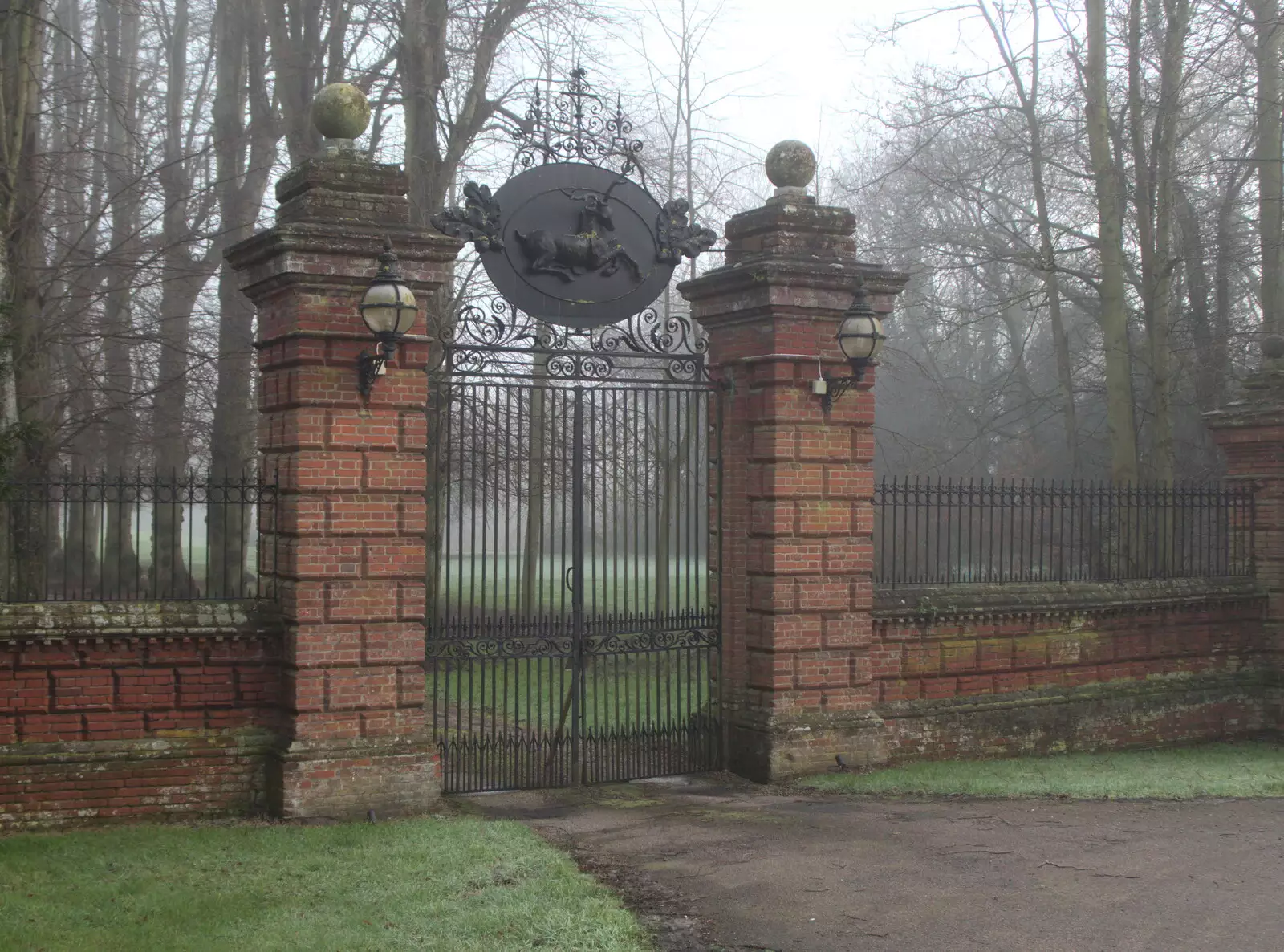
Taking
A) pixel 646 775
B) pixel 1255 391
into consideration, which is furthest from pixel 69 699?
pixel 1255 391

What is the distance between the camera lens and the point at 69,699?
830 centimetres

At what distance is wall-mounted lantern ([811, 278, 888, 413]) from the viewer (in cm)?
978

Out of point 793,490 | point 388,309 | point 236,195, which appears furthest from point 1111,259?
point 388,309

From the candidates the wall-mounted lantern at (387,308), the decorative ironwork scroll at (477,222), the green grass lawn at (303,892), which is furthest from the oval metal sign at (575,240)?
the green grass lawn at (303,892)

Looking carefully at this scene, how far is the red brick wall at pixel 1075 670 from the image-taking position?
35.8 feet

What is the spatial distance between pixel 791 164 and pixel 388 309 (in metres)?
3.77

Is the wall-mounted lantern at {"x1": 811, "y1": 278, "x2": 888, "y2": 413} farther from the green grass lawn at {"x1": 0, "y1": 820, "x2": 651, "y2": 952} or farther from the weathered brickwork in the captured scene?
the weathered brickwork

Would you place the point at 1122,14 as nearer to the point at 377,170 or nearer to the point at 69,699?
the point at 377,170

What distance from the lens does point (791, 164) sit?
10.4 metres

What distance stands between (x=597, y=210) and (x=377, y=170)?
1710 mm

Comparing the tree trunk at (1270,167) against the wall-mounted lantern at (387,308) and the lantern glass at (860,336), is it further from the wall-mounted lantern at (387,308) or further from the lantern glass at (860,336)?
the wall-mounted lantern at (387,308)

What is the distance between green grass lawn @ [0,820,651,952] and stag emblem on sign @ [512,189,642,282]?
402cm

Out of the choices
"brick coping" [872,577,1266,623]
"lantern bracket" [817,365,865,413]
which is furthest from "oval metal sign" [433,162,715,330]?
"brick coping" [872,577,1266,623]

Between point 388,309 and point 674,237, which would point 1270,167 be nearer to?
point 674,237
